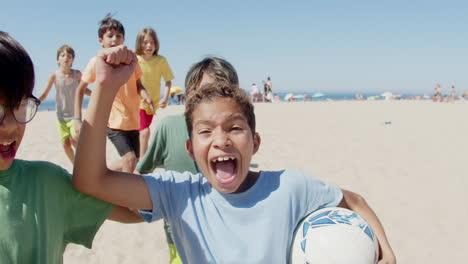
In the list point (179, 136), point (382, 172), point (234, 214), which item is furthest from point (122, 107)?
point (382, 172)

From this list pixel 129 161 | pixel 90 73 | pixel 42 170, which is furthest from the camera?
pixel 129 161

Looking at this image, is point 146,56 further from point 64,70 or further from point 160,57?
point 64,70

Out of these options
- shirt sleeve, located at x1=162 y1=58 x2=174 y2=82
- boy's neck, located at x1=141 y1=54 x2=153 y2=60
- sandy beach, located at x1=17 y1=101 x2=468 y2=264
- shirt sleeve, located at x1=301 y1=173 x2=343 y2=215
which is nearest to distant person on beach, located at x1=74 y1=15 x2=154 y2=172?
boy's neck, located at x1=141 y1=54 x2=153 y2=60

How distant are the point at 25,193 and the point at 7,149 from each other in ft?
0.59

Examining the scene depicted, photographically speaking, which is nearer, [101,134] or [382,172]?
[101,134]

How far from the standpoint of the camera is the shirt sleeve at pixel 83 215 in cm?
153

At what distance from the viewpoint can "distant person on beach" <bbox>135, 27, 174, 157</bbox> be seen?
4.73 m

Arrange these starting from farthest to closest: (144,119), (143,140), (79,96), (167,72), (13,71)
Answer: (167,72), (144,119), (143,140), (79,96), (13,71)

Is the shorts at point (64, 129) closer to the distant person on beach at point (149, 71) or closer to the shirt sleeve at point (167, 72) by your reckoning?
the distant person on beach at point (149, 71)

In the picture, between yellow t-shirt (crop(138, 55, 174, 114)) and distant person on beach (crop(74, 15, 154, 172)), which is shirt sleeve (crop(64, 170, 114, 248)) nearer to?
distant person on beach (crop(74, 15, 154, 172))

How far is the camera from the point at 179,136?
270cm

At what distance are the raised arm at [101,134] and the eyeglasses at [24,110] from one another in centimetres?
20

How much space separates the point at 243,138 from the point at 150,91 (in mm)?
3661

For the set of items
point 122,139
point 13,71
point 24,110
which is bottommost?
point 122,139
